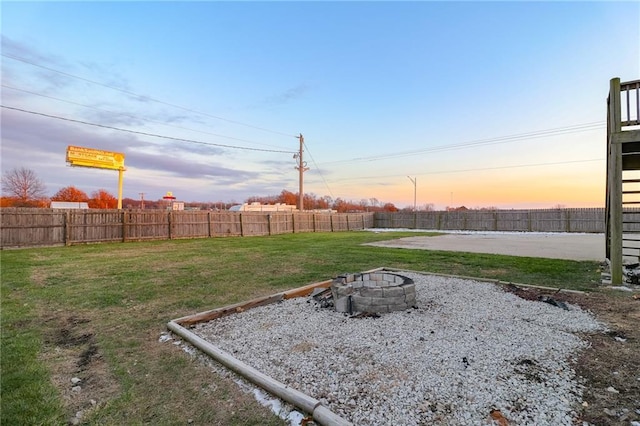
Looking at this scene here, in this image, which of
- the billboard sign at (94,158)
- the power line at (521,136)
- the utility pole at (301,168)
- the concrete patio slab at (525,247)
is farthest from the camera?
the utility pole at (301,168)

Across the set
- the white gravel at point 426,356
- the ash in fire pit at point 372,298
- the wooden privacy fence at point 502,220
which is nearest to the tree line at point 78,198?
the wooden privacy fence at point 502,220

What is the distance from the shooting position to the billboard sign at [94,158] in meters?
17.7

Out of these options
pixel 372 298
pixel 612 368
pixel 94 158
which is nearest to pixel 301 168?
pixel 94 158

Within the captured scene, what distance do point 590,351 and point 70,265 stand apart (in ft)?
34.6

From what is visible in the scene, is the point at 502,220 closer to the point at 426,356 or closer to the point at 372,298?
the point at 372,298

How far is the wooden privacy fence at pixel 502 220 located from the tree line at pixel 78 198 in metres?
14.0

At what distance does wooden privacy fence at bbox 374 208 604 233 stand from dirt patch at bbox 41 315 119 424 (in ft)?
85.7

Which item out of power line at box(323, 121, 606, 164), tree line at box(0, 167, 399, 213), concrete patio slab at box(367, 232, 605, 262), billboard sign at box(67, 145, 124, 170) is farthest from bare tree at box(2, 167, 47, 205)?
power line at box(323, 121, 606, 164)

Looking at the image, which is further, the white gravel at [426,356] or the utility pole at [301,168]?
the utility pole at [301,168]

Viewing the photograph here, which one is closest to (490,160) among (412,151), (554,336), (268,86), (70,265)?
(412,151)

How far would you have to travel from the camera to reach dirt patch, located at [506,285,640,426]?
189 cm

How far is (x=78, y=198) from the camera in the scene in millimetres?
38094

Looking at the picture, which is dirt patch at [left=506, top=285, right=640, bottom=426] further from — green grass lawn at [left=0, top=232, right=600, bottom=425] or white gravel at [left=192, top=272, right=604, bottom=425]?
green grass lawn at [left=0, top=232, right=600, bottom=425]

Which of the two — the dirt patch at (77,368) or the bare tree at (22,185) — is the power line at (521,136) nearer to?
the dirt patch at (77,368)
